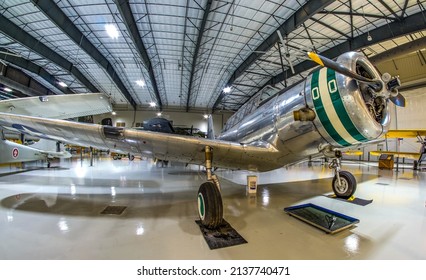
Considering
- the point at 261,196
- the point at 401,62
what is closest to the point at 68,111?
the point at 261,196

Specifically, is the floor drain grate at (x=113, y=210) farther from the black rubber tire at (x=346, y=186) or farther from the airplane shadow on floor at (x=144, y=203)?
the black rubber tire at (x=346, y=186)

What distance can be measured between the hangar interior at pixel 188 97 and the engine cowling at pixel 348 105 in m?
0.70

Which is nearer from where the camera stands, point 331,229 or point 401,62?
point 331,229

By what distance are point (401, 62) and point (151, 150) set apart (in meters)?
19.0

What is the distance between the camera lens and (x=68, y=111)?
7539 mm

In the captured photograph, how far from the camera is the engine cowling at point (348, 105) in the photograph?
2.44 meters

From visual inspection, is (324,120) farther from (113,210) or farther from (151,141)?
(113,210)

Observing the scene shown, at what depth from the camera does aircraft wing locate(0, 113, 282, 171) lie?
10.4 ft

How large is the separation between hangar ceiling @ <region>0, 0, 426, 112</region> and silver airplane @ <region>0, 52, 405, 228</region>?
565cm

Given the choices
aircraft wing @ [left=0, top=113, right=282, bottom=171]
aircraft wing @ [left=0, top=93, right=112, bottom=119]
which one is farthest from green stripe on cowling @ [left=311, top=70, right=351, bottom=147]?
aircraft wing @ [left=0, top=93, right=112, bottom=119]

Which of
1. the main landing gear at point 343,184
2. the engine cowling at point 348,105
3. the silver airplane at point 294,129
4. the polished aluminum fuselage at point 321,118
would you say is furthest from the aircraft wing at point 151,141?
the main landing gear at point 343,184

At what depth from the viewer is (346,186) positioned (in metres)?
4.07
